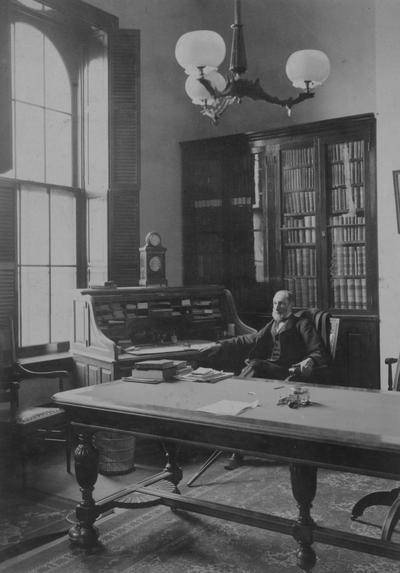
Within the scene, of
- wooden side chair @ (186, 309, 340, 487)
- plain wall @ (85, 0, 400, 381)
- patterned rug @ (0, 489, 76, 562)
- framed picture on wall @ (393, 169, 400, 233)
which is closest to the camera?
patterned rug @ (0, 489, 76, 562)

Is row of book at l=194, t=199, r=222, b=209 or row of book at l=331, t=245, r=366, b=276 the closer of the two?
row of book at l=331, t=245, r=366, b=276

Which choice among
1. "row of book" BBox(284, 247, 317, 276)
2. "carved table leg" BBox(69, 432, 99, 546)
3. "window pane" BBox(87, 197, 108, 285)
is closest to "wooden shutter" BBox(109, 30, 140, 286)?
"window pane" BBox(87, 197, 108, 285)

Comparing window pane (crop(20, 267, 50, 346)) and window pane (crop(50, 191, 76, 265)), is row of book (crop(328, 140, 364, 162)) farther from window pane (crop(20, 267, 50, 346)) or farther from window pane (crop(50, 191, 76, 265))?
window pane (crop(20, 267, 50, 346))

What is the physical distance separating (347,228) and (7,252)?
306 cm

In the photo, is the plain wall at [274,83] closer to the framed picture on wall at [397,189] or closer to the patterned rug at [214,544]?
the framed picture on wall at [397,189]

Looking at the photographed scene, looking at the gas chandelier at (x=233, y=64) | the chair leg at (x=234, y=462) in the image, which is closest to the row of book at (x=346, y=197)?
the gas chandelier at (x=233, y=64)

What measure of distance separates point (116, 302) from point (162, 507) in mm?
1886

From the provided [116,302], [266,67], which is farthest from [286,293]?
[266,67]

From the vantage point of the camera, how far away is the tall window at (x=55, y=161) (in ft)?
18.0

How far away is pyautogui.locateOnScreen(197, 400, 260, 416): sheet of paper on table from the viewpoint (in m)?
2.91

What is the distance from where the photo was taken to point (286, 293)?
5285 millimetres

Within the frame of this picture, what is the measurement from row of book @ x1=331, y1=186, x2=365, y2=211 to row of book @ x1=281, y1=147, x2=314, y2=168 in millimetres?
401

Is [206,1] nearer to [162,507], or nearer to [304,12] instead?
[304,12]

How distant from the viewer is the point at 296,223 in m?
6.21
